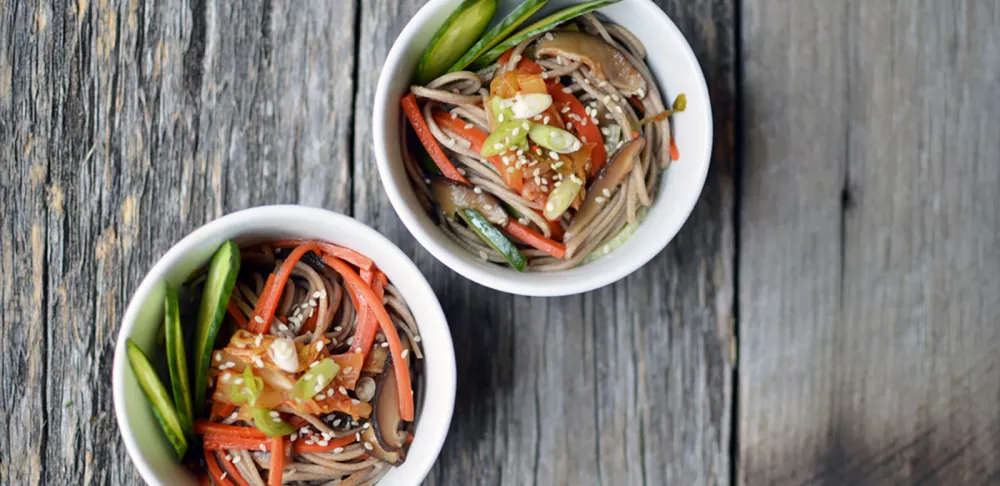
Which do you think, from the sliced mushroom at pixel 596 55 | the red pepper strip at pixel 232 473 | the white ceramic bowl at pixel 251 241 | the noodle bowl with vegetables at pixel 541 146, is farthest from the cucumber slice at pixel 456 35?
the red pepper strip at pixel 232 473

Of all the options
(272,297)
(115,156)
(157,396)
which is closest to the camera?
(157,396)

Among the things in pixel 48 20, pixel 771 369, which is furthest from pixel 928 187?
pixel 48 20

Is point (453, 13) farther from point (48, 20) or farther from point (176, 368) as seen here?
point (48, 20)

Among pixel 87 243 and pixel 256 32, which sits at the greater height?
pixel 256 32

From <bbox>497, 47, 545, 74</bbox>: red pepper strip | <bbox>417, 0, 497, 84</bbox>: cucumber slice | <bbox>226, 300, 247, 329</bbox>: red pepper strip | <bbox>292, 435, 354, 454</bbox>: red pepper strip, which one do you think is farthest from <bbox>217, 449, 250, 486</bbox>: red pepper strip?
<bbox>497, 47, 545, 74</bbox>: red pepper strip

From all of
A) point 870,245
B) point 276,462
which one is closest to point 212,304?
point 276,462

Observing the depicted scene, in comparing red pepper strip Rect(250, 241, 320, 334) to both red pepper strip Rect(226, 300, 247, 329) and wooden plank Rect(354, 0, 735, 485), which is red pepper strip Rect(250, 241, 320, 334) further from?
wooden plank Rect(354, 0, 735, 485)

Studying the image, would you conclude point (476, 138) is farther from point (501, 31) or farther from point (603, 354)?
point (603, 354)

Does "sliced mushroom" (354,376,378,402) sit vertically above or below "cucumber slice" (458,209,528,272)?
below
